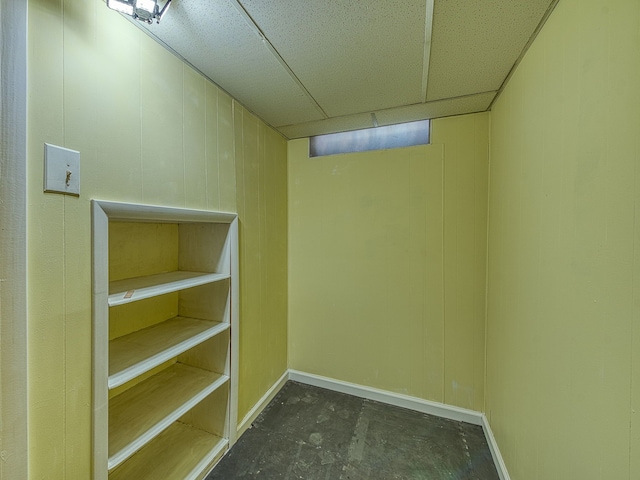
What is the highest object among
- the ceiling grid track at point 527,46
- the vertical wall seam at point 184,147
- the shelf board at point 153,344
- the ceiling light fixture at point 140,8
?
the ceiling grid track at point 527,46

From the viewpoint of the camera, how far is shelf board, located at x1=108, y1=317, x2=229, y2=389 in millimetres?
1066

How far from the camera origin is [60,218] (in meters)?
0.85

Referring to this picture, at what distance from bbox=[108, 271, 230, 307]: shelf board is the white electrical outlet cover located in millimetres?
444

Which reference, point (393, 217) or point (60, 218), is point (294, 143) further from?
point (60, 218)

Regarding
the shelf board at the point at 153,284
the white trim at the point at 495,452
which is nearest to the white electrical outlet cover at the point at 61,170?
the shelf board at the point at 153,284

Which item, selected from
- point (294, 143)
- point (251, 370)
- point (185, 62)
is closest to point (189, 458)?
point (251, 370)

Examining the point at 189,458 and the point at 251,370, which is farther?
the point at 251,370

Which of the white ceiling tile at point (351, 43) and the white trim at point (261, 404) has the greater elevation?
the white ceiling tile at point (351, 43)

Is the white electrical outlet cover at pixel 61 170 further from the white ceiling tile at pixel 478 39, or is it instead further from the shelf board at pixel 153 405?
the white ceiling tile at pixel 478 39

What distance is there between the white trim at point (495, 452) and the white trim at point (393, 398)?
0.08 meters

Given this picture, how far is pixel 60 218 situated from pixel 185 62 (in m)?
1.01

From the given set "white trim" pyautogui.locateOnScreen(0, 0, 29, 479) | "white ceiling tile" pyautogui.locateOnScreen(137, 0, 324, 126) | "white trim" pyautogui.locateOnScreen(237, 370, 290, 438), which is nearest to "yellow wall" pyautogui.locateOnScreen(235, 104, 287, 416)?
"white trim" pyautogui.locateOnScreen(237, 370, 290, 438)

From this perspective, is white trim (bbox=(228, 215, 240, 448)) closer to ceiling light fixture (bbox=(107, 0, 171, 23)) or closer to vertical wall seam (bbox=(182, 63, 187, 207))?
vertical wall seam (bbox=(182, 63, 187, 207))

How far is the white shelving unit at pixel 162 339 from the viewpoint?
3.18 ft
